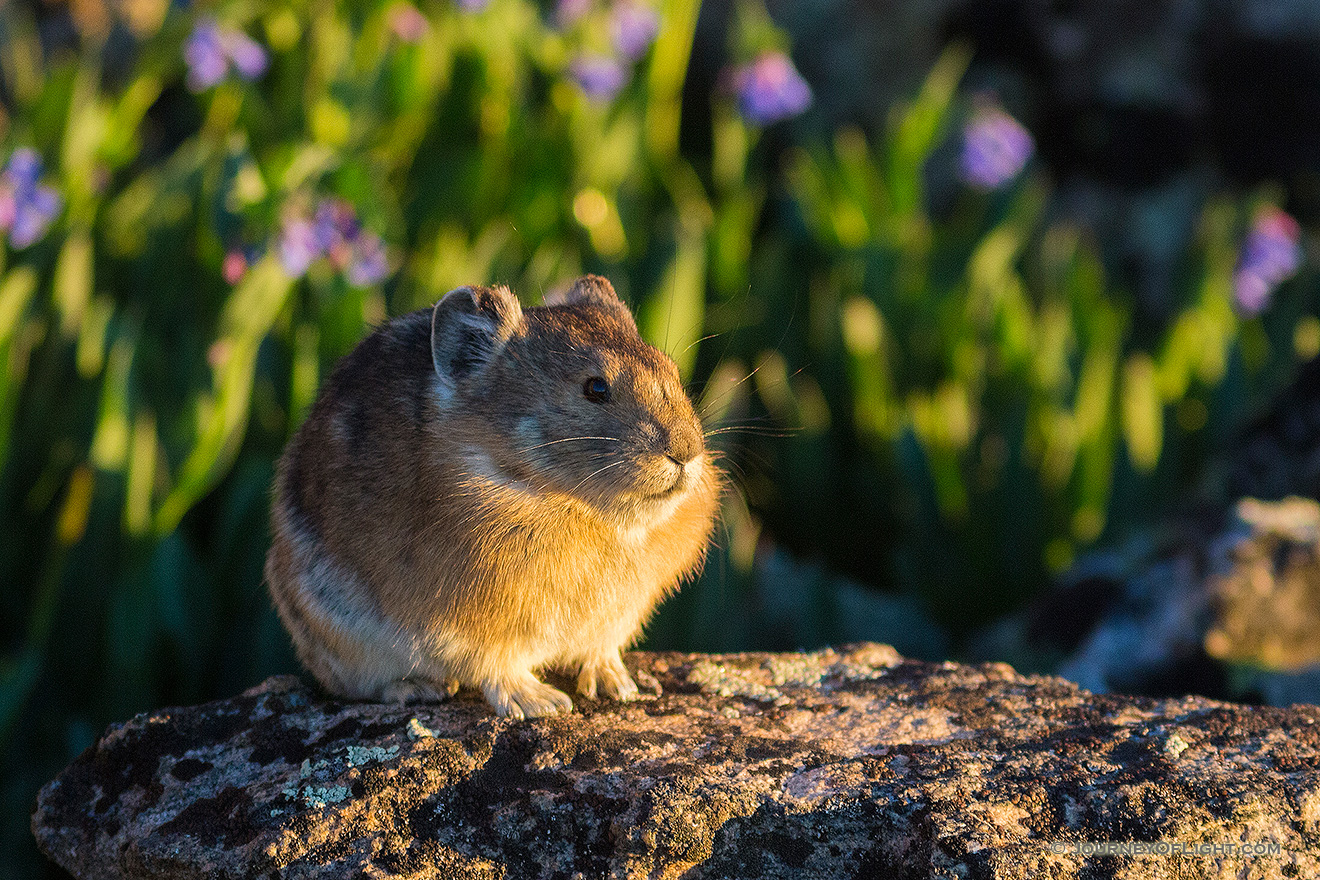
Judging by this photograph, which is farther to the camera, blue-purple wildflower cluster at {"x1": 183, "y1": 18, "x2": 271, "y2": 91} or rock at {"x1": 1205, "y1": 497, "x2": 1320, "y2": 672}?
blue-purple wildflower cluster at {"x1": 183, "y1": 18, "x2": 271, "y2": 91}

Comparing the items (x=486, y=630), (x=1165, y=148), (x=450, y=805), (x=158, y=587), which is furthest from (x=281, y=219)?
(x=1165, y=148)

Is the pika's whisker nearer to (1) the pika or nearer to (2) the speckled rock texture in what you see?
(1) the pika

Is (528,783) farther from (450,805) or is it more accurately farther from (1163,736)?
(1163,736)

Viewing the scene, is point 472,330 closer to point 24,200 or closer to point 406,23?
point 24,200

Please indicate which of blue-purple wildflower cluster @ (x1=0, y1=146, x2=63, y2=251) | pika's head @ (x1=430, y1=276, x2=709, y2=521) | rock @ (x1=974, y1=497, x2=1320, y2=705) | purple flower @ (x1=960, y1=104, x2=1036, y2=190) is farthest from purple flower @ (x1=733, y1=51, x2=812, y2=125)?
pika's head @ (x1=430, y1=276, x2=709, y2=521)

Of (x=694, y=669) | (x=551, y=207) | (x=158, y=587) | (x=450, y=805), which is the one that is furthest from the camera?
(x=551, y=207)

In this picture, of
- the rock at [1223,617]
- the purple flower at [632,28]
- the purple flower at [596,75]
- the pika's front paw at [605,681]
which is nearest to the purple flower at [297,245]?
the purple flower at [596,75]

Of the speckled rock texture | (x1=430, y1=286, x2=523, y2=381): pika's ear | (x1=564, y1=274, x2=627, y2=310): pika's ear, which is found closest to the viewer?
the speckled rock texture

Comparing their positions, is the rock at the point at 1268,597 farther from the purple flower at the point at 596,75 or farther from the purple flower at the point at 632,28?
the purple flower at the point at 632,28
